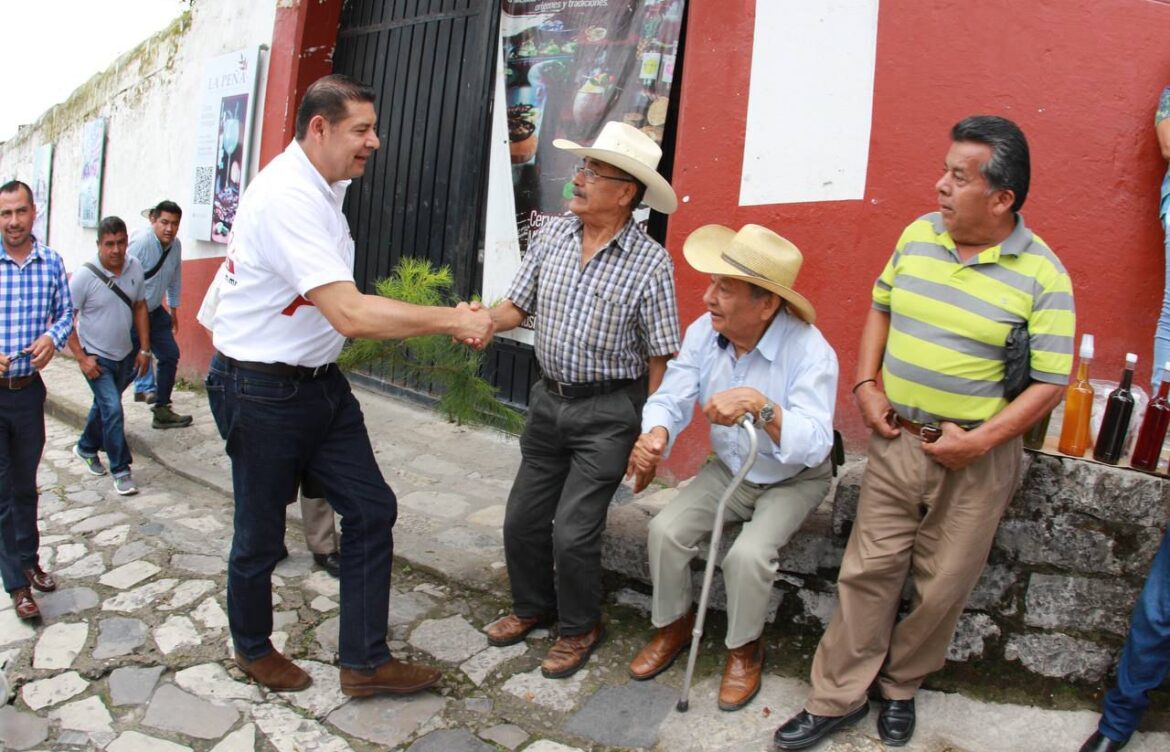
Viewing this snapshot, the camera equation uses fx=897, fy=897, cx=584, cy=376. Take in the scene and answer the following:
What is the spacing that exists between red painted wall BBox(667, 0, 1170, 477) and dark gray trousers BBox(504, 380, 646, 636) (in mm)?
1353

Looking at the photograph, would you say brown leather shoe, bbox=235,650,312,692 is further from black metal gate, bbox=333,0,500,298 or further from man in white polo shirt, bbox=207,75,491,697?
Answer: black metal gate, bbox=333,0,500,298

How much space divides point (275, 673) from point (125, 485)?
8.93 feet

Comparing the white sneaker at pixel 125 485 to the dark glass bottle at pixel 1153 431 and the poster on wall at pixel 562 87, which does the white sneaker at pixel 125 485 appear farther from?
the dark glass bottle at pixel 1153 431

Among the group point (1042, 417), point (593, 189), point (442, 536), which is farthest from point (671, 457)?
point (1042, 417)

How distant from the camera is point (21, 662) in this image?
3.36 metres

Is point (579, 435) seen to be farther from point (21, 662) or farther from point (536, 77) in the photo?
point (536, 77)

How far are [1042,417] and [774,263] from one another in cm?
92

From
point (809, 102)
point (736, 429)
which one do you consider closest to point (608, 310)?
point (736, 429)

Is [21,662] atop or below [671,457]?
below

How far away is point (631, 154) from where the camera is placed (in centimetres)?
322

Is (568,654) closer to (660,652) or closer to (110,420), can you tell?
(660,652)

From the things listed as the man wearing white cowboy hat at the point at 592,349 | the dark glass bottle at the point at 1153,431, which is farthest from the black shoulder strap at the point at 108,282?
the dark glass bottle at the point at 1153,431

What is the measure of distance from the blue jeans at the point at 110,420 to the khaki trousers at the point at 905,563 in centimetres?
432

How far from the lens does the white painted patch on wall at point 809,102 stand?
13.1ft
